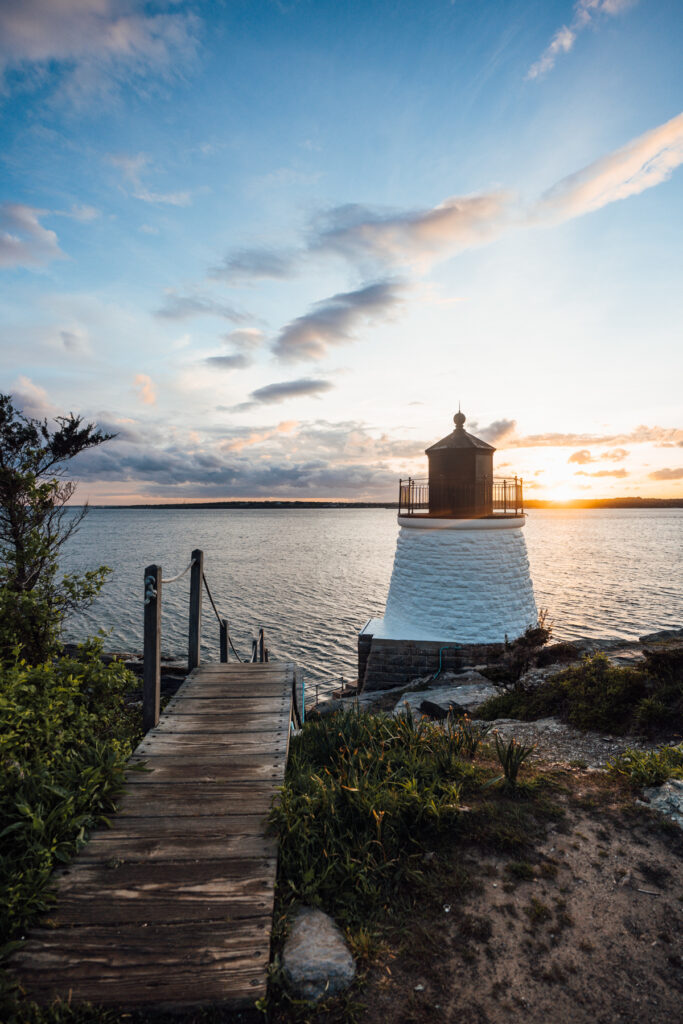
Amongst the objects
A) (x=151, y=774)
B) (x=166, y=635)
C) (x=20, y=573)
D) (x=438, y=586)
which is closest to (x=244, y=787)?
(x=151, y=774)

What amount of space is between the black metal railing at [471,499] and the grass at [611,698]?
8.26 metres

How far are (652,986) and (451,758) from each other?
2304 mm

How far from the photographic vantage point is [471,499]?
55.2 feet

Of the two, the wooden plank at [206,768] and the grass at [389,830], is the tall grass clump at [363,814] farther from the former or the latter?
the wooden plank at [206,768]

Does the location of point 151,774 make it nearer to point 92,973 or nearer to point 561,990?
point 92,973

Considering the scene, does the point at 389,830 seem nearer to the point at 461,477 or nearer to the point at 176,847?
the point at 176,847

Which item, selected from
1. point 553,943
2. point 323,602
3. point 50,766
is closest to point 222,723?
point 50,766

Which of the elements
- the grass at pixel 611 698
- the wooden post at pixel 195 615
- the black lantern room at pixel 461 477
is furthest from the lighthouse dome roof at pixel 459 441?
the wooden post at pixel 195 615

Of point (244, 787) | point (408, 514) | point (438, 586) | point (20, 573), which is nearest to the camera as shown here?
point (244, 787)

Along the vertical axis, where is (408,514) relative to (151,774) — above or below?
above

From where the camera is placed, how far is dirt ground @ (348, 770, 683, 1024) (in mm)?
2887

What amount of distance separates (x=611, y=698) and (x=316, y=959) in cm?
620

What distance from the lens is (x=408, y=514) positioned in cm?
1756

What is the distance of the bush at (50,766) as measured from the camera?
320 cm
